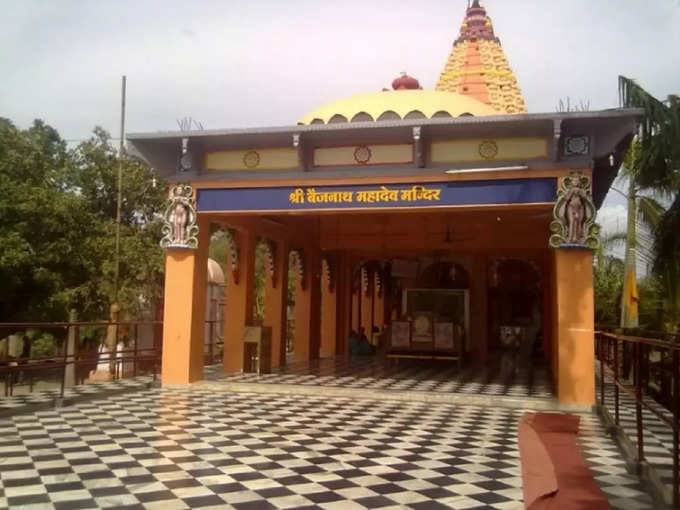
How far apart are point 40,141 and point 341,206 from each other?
1289 centimetres

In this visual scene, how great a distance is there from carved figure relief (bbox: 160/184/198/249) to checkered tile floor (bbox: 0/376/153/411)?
2394 mm

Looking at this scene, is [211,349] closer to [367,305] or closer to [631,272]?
[367,305]

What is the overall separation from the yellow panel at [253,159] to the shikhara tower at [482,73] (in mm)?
12846

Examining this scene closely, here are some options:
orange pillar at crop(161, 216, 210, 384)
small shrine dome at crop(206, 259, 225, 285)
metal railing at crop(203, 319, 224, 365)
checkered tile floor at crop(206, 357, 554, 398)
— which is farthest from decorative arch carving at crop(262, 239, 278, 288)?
small shrine dome at crop(206, 259, 225, 285)

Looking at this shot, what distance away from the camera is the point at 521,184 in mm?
8984

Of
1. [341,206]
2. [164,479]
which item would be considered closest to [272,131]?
[341,206]

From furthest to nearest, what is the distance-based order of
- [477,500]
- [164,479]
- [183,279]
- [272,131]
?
[183,279], [272,131], [164,479], [477,500]

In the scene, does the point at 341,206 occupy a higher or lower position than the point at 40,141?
lower

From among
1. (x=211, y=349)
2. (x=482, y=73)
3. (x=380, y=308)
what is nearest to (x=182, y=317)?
(x=211, y=349)

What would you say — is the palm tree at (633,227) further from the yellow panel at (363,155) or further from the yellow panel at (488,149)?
the yellow panel at (363,155)

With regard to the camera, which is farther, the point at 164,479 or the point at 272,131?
the point at 272,131

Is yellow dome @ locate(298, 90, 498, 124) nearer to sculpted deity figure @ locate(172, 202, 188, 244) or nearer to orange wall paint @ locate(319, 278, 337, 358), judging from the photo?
sculpted deity figure @ locate(172, 202, 188, 244)

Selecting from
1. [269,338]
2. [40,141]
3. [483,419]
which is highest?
[40,141]

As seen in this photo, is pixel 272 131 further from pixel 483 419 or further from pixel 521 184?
pixel 483 419
